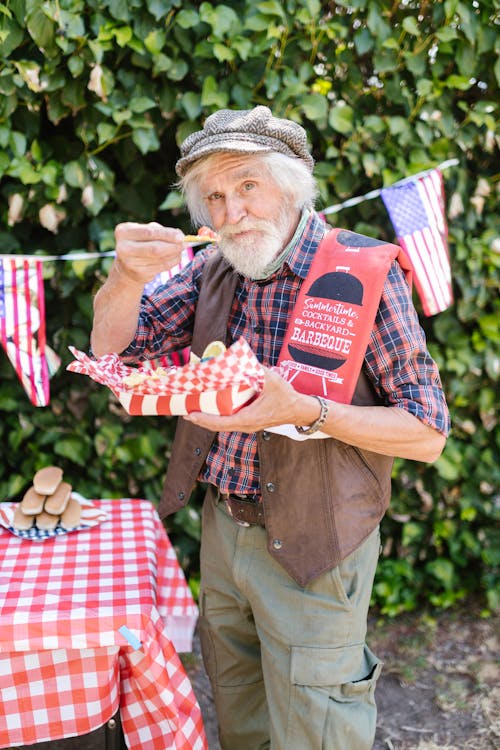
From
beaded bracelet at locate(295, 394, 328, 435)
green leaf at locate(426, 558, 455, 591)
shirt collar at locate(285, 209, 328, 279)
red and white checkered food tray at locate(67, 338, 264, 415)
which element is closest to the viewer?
red and white checkered food tray at locate(67, 338, 264, 415)

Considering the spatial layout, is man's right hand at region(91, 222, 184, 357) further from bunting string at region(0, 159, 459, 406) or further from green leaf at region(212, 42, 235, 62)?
green leaf at region(212, 42, 235, 62)

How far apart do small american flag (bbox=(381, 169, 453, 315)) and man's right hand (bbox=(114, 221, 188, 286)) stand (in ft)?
3.94

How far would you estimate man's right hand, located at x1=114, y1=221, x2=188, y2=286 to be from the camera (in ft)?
5.28

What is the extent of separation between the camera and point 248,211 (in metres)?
1.77

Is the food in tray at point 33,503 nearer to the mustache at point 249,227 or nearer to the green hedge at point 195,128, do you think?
the green hedge at point 195,128

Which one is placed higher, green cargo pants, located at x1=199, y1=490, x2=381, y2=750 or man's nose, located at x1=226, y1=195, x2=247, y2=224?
man's nose, located at x1=226, y1=195, x2=247, y2=224

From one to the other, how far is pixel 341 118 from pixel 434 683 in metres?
2.37

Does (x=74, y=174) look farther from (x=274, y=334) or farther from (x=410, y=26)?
(x=410, y=26)

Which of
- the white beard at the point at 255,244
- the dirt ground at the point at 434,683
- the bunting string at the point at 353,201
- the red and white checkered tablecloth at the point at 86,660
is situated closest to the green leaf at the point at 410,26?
the bunting string at the point at 353,201

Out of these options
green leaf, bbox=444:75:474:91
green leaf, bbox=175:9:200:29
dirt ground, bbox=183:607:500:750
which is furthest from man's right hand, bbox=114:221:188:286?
Result: dirt ground, bbox=183:607:500:750

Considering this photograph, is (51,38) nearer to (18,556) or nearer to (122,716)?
(18,556)

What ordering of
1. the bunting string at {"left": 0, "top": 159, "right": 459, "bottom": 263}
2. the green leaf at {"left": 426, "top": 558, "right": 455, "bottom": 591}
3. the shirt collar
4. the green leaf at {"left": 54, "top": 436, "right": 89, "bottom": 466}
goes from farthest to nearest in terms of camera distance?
the green leaf at {"left": 426, "top": 558, "right": 455, "bottom": 591} < the green leaf at {"left": 54, "top": 436, "right": 89, "bottom": 466} < the bunting string at {"left": 0, "top": 159, "right": 459, "bottom": 263} < the shirt collar

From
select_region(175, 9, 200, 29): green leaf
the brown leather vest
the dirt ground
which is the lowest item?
the dirt ground

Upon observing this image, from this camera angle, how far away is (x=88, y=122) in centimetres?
249
